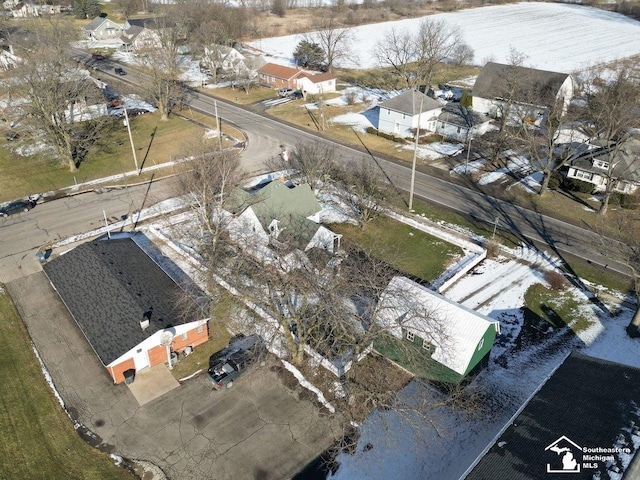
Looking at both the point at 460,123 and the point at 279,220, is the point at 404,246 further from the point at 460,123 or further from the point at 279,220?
the point at 460,123

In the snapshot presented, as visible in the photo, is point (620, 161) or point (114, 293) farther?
point (620, 161)

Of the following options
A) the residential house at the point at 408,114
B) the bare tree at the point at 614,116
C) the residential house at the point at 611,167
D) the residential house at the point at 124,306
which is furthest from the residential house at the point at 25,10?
the residential house at the point at 611,167

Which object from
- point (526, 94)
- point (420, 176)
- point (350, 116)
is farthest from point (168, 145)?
point (526, 94)

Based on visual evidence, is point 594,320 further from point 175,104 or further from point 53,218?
point 175,104

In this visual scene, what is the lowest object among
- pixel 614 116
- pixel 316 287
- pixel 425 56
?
pixel 316 287

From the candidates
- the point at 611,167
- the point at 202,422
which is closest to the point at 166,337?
the point at 202,422

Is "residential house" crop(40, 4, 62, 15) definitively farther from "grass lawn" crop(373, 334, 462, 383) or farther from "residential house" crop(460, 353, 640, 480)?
"residential house" crop(460, 353, 640, 480)

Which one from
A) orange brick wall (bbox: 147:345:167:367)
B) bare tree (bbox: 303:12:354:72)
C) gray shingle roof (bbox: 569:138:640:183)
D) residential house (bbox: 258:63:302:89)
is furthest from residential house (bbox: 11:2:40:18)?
gray shingle roof (bbox: 569:138:640:183)
